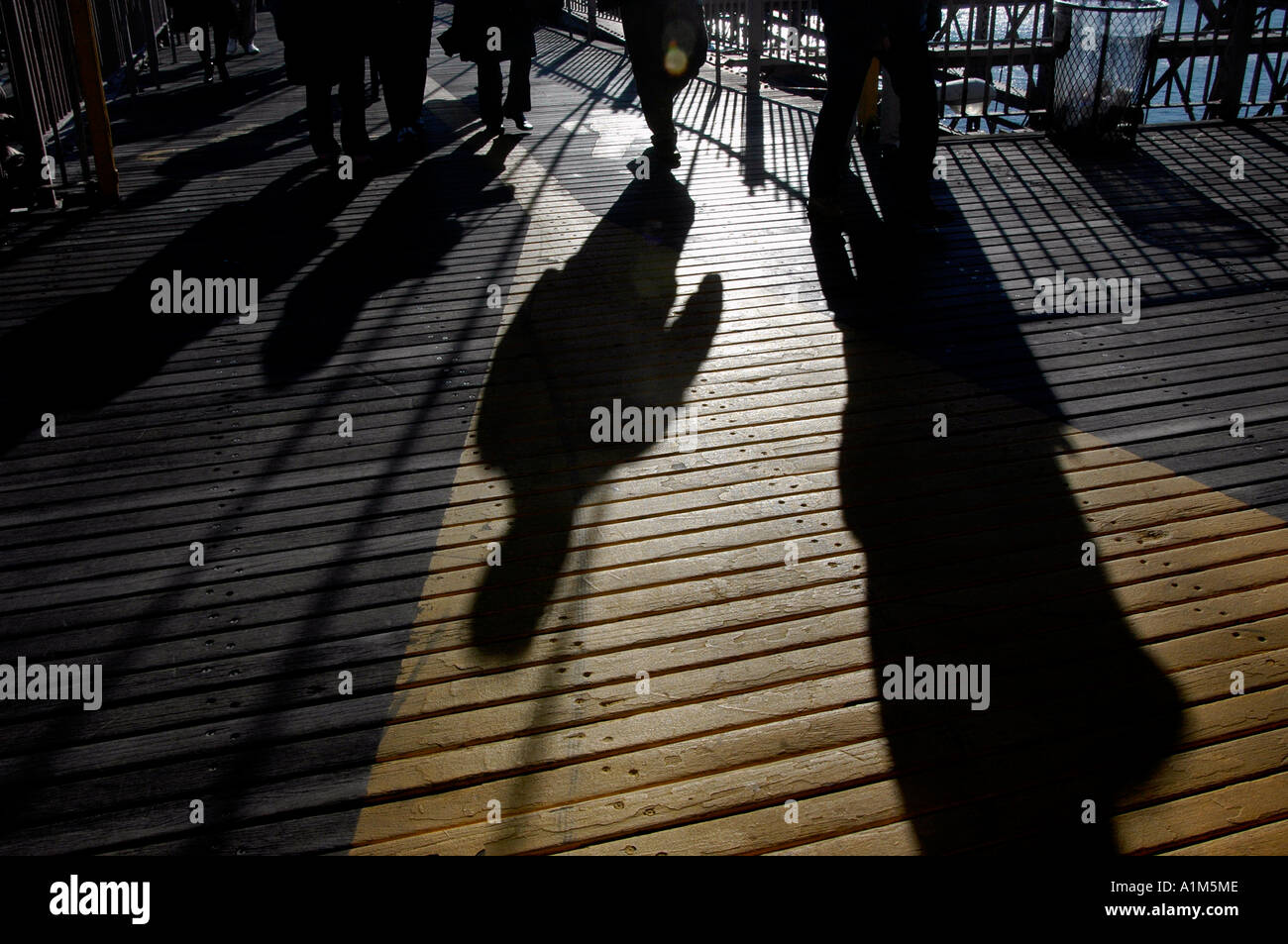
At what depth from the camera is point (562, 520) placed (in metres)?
3.96

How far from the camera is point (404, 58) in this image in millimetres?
8953

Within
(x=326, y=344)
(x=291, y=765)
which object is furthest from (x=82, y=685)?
(x=326, y=344)

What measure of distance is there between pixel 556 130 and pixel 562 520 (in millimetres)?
7238

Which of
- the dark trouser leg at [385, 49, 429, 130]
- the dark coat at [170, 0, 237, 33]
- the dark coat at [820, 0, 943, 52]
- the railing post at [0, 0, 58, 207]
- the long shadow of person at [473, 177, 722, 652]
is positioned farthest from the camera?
the dark coat at [170, 0, 237, 33]

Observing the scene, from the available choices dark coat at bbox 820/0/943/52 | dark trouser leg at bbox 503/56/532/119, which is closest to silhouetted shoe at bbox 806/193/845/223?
dark coat at bbox 820/0/943/52

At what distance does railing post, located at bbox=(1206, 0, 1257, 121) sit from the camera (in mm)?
8914

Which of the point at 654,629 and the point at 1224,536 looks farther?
the point at 1224,536

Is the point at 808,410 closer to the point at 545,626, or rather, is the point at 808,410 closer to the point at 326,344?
the point at 545,626

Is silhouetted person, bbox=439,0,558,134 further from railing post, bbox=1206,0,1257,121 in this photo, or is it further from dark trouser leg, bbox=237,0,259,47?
dark trouser leg, bbox=237,0,259,47

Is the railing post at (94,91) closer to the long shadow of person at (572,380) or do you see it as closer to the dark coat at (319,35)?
the dark coat at (319,35)

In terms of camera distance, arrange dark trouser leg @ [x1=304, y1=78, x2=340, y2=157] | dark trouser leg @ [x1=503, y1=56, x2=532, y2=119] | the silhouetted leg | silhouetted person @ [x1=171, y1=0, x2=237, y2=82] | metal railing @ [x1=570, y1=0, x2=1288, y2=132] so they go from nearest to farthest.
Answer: dark trouser leg @ [x1=304, y1=78, x2=340, y2=157]
metal railing @ [x1=570, y1=0, x2=1288, y2=132]
dark trouser leg @ [x1=503, y1=56, x2=532, y2=119]
the silhouetted leg
silhouetted person @ [x1=171, y1=0, x2=237, y2=82]

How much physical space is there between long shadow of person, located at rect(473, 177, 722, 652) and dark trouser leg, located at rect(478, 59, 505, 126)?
272cm

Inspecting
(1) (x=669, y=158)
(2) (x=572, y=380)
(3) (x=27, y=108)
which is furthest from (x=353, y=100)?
(2) (x=572, y=380)
